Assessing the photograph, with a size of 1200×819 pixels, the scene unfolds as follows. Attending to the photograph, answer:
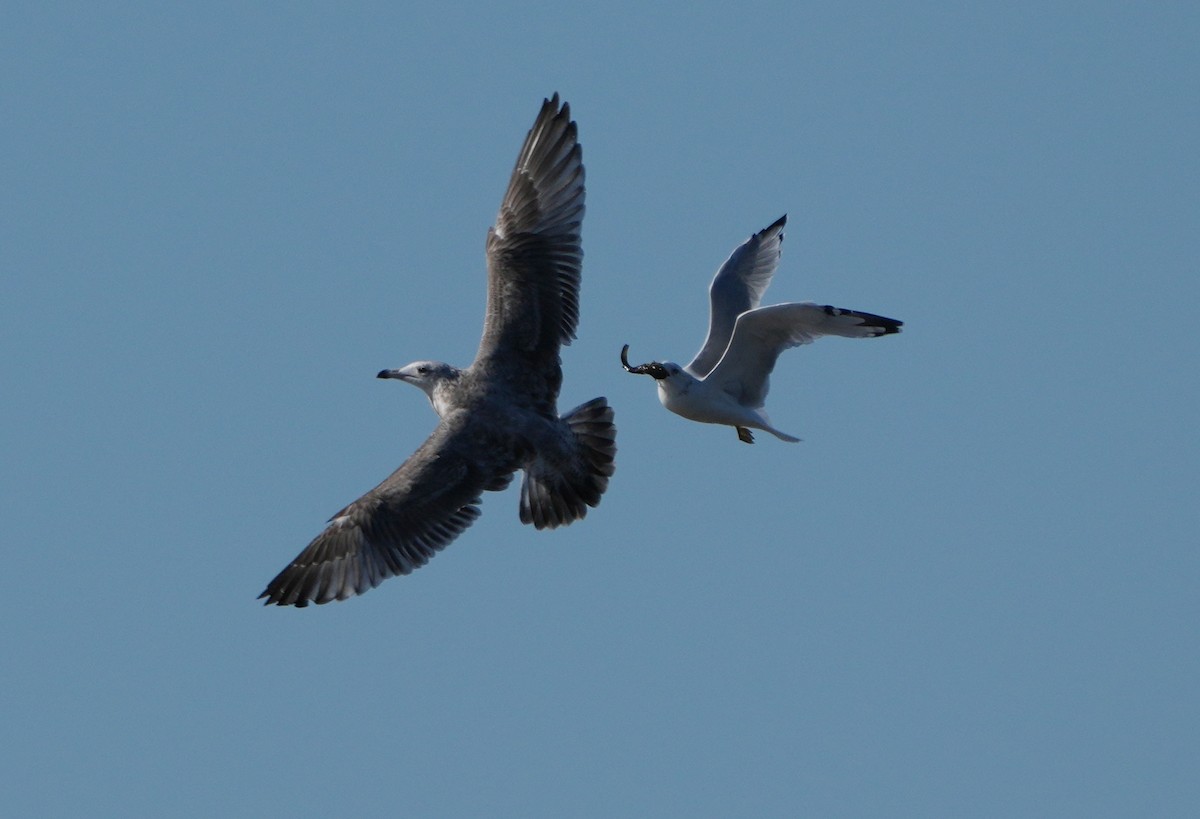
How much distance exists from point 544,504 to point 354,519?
5.26 feet

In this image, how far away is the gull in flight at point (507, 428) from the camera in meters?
16.0

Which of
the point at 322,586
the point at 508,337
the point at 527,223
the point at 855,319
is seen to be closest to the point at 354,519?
the point at 322,586

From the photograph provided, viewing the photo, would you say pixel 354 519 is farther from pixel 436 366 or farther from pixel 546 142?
pixel 546 142

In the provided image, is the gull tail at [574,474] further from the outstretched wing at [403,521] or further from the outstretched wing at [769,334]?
the outstretched wing at [769,334]

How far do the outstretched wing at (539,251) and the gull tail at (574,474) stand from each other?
1.71 feet

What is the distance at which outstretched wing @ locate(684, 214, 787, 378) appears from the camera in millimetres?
19109

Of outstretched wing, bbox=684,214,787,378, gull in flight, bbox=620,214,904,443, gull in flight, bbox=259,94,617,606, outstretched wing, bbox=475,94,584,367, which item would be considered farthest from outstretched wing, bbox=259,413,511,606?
outstretched wing, bbox=684,214,787,378

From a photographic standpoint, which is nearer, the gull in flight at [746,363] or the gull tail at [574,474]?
the gull tail at [574,474]

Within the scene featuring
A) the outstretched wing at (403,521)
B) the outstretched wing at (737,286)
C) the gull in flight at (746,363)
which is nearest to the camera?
the outstretched wing at (403,521)

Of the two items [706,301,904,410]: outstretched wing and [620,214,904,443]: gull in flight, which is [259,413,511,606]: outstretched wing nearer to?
[620,214,904,443]: gull in flight

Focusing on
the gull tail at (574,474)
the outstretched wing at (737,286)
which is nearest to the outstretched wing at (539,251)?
the gull tail at (574,474)

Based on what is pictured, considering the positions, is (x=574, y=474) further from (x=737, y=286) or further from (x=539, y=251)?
(x=737, y=286)

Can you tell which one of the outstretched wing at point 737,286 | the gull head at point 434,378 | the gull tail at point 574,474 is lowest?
the gull tail at point 574,474

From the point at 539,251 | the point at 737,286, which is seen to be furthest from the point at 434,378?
the point at 737,286
